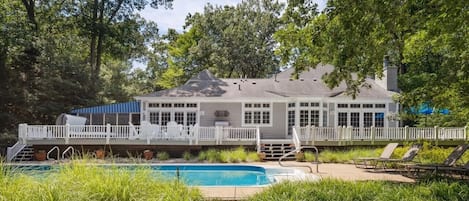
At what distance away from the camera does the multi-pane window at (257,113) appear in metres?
23.2

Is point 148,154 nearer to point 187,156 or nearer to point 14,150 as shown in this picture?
point 187,156

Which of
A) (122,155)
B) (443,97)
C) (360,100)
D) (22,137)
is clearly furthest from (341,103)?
(22,137)

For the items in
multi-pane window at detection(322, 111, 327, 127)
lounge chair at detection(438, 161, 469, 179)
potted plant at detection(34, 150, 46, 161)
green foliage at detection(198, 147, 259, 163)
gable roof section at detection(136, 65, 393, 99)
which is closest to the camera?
lounge chair at detection(438, 161, 469, 179)

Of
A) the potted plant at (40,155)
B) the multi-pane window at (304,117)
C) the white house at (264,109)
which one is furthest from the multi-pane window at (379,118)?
the potted plant at (40,155)

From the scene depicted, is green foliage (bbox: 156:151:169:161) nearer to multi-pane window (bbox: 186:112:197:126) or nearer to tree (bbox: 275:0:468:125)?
multi-pane window (bbox: 186:112:197:126)

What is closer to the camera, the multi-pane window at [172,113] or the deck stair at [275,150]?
the deck stair at [275,150]

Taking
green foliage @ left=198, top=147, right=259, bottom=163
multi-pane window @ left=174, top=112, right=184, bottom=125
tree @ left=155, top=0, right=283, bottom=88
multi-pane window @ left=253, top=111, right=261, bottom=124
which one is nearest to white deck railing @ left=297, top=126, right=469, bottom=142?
green foliage @ left=198, top=147, right=259, bottom=163

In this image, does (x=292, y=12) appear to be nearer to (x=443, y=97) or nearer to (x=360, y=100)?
(x=443, y=97)

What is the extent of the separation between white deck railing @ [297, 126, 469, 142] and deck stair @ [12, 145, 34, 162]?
1253cm

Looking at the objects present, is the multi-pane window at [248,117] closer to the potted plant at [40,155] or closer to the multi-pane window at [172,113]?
the multi-pane window at [172,113]

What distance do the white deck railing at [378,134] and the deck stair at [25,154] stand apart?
12530 millimetres

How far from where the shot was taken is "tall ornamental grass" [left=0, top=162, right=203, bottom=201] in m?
5.47

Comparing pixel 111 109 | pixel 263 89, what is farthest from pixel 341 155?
pixel 111 109

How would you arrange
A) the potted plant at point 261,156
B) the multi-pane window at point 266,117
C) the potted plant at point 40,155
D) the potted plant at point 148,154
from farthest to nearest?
1. the multi-pane window at point 266,117
2. the potted plant at point 148,154
3. the potted plant at point 40,155
4. the potted plant at point 261,156
